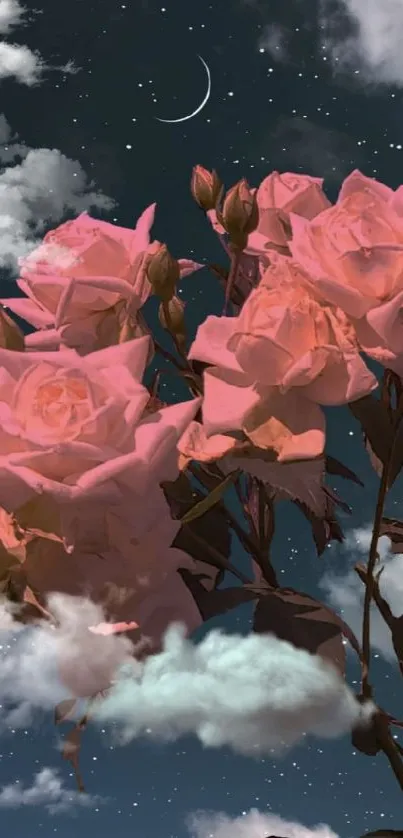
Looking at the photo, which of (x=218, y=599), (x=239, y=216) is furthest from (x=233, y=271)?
(x=218, y=599)

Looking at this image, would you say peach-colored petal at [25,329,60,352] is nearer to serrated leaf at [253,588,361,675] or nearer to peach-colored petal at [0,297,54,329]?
peach-colored petal at [0,297,54,329]

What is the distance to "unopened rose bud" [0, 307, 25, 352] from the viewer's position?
0.97ft

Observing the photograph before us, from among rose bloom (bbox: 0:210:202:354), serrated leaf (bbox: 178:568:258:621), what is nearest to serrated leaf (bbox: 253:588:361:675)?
serrated leaf (bbox: 178:568:258:621)

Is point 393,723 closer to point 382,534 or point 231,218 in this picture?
point 382,534

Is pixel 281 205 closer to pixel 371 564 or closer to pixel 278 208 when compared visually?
pixel 278 208

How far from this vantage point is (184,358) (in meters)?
0.32

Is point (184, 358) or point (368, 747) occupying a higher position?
point (184, 358)

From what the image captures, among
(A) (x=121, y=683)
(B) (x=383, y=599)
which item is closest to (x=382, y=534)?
(B) (x=383, y=599)

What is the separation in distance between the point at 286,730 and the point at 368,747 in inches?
2.1

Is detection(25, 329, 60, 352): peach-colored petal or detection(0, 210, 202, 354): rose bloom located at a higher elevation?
detection(0, 210, 202, 354): rose bloom

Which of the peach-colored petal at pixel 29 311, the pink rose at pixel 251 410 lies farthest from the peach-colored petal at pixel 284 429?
the peach-colored petal at pixel 29 311

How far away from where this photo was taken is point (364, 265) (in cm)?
27

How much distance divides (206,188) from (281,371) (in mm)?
151

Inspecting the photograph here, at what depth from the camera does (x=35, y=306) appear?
334 millimetres
